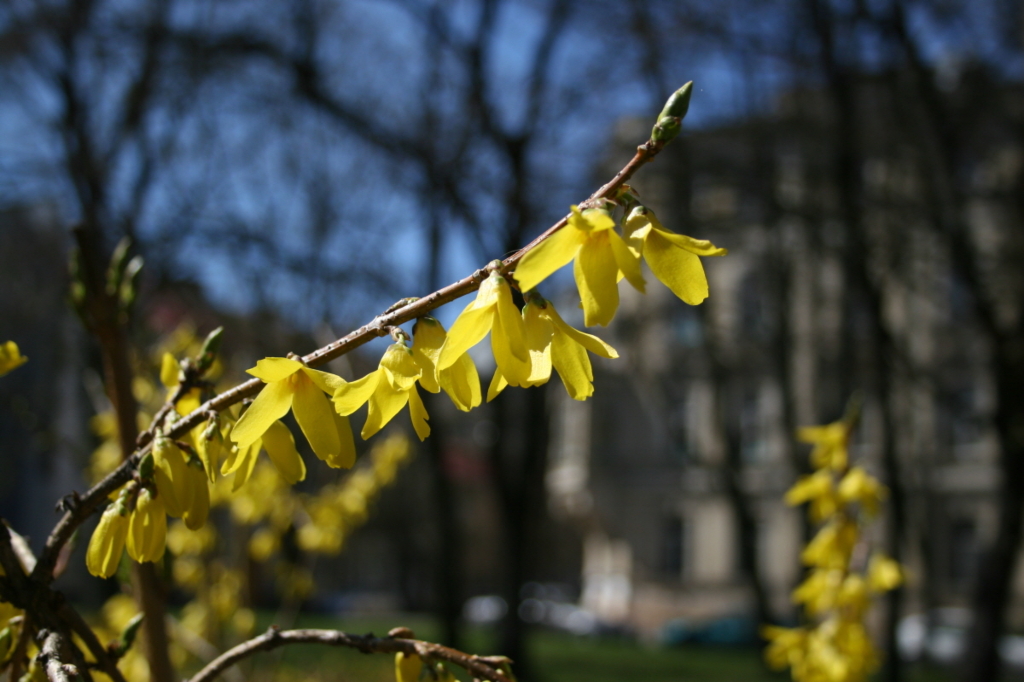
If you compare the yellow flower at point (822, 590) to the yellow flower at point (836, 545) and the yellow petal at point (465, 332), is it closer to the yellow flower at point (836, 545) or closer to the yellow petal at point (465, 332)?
the yellow flower at point (836, 545)

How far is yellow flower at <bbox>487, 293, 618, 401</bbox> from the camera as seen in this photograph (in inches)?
41.6

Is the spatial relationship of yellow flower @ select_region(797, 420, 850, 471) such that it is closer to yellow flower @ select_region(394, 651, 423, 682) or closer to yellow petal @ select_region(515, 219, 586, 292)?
yellow flower @ select_region(394, 651, 423, 682)

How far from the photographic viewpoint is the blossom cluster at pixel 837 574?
9.16ft

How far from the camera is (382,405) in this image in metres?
1.08

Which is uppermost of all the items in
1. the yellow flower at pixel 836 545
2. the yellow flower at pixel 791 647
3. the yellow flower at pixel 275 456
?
the yellow flower at pixel 275 456

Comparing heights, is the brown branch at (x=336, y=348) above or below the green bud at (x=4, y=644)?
above

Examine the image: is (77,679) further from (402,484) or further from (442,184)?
(402,484)

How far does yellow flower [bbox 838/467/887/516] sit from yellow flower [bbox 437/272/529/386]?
6.61ft

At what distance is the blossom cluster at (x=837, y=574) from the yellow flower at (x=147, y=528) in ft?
7.09

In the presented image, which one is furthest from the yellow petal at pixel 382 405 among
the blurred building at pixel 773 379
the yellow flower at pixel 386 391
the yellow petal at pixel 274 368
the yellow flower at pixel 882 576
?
the blurred building at pixel 773 379

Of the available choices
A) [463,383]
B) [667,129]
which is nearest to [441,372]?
[463,383]

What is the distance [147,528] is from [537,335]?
1.96 ft

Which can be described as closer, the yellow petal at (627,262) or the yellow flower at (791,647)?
the yellow petal at (627,262)

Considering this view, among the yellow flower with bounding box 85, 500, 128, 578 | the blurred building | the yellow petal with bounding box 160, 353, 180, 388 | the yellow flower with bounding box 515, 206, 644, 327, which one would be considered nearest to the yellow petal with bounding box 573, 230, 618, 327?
the yellow flower with bounding box 515, 206, 644, 327
